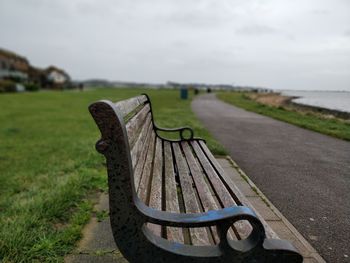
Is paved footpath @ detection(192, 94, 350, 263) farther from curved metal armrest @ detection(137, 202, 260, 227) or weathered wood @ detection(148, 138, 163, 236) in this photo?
weathered wood @ detection(148, 138, 163, 236)

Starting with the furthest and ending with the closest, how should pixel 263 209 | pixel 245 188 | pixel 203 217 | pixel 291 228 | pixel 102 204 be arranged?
1. pixel 245 188
2. pixel 102 204
3. pixel 263 209
4. pixel 291 228
5. pixel 203 217

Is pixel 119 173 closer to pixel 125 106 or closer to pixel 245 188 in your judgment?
pixel 125 106

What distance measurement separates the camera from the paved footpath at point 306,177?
2443mm

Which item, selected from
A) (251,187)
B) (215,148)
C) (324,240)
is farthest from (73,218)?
(215,148)

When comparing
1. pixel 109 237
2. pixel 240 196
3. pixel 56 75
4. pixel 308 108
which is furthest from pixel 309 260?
pixel 56 75

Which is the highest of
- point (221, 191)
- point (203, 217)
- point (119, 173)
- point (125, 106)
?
point (125, 106)

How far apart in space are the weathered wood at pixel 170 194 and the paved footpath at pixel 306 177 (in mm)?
1342

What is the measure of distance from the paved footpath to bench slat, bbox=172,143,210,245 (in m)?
1.21

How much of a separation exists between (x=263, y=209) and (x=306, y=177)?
5.36 feet

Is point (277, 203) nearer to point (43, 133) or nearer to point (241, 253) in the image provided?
point (241, 253)

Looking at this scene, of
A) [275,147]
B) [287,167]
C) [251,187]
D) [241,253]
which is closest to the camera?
[241,253]

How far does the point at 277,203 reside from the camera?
3023 mm

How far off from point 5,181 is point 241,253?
383cm

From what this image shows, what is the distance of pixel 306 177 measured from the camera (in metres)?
3.94
